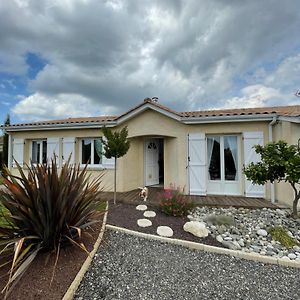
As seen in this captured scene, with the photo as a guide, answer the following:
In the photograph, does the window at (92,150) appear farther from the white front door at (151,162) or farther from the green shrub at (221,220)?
the green shrub at (221,220)

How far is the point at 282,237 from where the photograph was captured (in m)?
4.95

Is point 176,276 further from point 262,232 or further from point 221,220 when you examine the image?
point 262,232

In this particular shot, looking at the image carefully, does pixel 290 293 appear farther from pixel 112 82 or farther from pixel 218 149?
pixel 112 82

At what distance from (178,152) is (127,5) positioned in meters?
6.85

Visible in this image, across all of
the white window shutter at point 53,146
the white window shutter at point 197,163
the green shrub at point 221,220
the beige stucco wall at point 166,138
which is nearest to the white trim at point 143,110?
the beige stucco wall at point 166,138

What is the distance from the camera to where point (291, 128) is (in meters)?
7.34

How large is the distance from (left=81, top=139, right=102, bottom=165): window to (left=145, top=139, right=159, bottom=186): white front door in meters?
2.63

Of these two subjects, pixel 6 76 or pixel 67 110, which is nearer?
pixel 6 76

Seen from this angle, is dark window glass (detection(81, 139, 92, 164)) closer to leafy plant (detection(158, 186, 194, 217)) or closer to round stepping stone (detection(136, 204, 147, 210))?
round stepping stone (detection(136, 204, 147, 210))

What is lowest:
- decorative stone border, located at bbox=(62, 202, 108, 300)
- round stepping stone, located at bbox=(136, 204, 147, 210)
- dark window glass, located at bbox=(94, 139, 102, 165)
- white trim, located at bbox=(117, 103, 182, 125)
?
decorative stone border, located at bbox=(62, 202, 108, 300)

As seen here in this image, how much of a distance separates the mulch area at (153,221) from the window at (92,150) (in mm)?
4284

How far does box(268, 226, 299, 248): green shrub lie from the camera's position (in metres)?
4.75

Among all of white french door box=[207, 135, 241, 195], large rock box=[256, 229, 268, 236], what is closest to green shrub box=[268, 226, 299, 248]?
large rock box=[256, 229, 268, 236]

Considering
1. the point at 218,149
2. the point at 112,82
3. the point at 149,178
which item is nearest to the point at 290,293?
the point at 218,149
